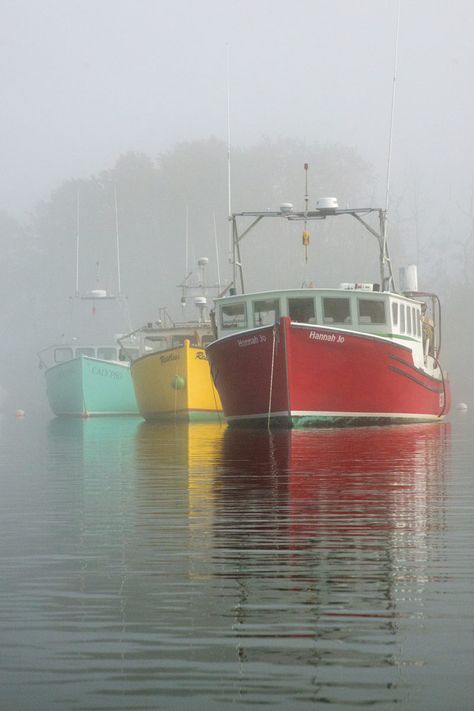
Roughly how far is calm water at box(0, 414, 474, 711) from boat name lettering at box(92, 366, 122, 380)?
35649 millimetres

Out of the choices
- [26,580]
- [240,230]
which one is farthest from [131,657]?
[240,230]

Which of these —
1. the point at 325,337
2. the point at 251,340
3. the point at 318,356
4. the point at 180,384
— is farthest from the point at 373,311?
the point at 180,384

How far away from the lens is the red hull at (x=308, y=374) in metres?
23.8

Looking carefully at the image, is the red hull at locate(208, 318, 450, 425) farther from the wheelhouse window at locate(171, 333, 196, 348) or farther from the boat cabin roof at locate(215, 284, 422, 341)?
the wheelhouse window at locate(171, 333, 196, 348)

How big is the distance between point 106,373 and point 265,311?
21809 millimetres

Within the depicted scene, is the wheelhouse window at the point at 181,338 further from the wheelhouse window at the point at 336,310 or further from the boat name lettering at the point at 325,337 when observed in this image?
the boat name lettering at the point at 325,337

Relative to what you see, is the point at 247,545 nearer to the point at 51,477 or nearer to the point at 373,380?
the point at 51,477

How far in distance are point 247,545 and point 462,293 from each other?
78.2 m

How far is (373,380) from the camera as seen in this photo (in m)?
25.1

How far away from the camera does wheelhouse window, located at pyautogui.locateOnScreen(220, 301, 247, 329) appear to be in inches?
1042

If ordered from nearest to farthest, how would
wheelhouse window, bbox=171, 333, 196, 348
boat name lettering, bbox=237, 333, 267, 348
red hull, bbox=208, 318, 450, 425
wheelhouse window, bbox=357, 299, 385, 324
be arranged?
red hull, bbox=208, 318, 450, 425 → boat name lettering, bbox=237, 333, 267, 348 → wheelhouse window, bbox=357, 299, 385, 324 → wheelhouse window, bbox=171, 333, 196, 348

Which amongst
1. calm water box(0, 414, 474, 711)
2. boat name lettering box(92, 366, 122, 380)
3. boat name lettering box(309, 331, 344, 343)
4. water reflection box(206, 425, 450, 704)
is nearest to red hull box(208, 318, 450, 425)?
boat name lettering box(309, 331, 344, 343)

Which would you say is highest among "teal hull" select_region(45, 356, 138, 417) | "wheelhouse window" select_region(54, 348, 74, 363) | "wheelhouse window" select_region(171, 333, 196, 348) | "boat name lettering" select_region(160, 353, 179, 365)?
"wheelhouse window" select_region(171, 333, 196, 348)

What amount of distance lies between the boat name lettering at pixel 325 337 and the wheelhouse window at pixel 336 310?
1.65 m
